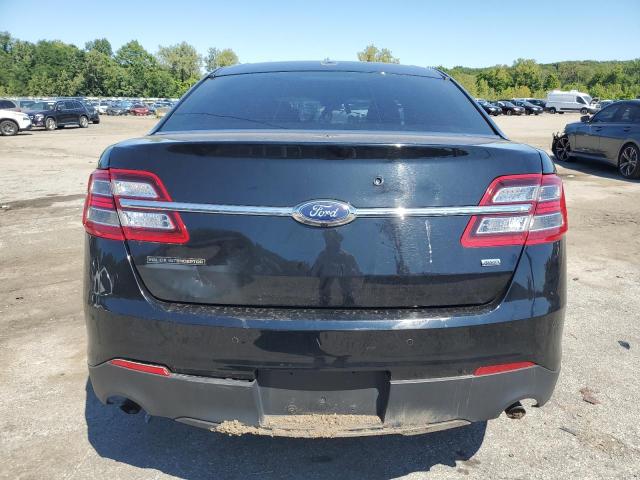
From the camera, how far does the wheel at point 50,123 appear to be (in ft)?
99.5

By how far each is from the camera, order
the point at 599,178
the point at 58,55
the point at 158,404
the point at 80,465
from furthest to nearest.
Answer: the point at 58,55
the point at 599,178
the point at 80,465
the point at 158,404

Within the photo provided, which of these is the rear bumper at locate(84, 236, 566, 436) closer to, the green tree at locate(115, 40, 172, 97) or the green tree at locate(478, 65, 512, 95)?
the green tree at locate(115, 40, 172, 97)

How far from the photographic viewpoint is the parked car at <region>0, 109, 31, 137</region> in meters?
26.0

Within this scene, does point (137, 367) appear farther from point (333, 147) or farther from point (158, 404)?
point (333, 147)

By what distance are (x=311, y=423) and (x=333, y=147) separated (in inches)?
39.0

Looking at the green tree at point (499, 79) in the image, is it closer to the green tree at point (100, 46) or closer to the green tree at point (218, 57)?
the green tree at point (218, 57)

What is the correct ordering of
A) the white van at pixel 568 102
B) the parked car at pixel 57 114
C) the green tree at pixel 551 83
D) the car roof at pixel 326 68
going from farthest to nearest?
the green tree at pixel 551 83 → the white van at pixel 568 102 → the parked car at pixel 57 114 → the car roof at pixel 326 68

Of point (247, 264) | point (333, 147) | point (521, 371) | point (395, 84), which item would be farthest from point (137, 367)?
point (395, 84)

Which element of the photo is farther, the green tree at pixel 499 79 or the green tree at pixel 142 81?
the green tree at pixel 499 79

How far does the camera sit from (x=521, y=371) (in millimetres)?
1977

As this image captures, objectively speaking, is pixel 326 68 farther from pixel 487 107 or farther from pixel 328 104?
pixel 487 107

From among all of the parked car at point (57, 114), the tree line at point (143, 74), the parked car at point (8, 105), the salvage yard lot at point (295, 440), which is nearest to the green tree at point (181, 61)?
the tree line at point (143, 74)

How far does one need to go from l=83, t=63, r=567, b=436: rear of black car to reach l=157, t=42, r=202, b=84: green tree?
398ft

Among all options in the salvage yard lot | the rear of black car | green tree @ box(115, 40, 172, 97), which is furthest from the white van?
green tree @ box(115, 40, 172, 97)
